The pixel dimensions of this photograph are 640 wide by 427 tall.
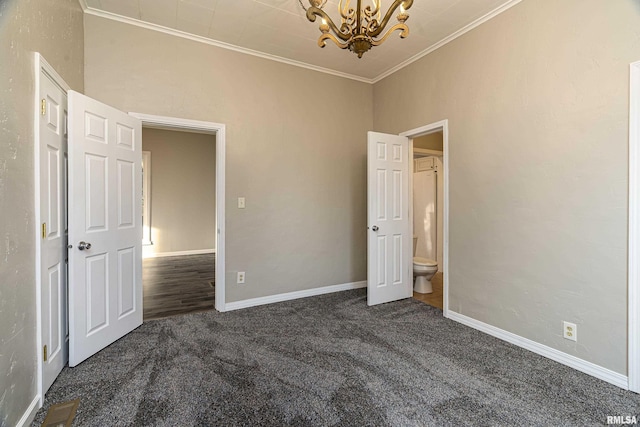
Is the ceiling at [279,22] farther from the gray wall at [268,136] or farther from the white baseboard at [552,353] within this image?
the white baseboard at [552,353]

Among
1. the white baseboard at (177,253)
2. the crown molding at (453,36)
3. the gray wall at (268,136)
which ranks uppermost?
the crown molding at (453,36)

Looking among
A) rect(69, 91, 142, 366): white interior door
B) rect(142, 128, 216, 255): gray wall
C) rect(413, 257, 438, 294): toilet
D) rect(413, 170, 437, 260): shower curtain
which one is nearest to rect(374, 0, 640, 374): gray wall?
rect(413, 257, 438, 294): toilet

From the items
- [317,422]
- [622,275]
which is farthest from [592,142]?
[317,422]

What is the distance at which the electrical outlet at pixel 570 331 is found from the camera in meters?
2.19

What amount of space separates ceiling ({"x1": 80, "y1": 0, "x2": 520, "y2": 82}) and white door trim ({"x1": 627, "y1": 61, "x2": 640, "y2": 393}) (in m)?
1.27

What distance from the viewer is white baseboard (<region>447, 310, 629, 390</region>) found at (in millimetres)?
1988

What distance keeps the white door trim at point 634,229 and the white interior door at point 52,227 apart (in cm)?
359

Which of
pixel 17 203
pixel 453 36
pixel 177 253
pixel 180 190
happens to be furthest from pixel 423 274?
pixel 180 190

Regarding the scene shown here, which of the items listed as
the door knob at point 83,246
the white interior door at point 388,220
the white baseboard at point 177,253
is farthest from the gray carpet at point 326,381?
the white baseboard at point 177,253

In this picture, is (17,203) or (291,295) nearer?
(17,203)

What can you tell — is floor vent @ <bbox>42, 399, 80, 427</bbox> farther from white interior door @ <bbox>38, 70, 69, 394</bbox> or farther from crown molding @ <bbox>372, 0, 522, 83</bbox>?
crown molding @ <bbox>372, 0, 522, 83</bbox>

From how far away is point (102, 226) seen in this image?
2.44 m

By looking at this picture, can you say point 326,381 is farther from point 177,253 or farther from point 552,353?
point 177,253

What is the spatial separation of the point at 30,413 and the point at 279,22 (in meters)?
3.35
